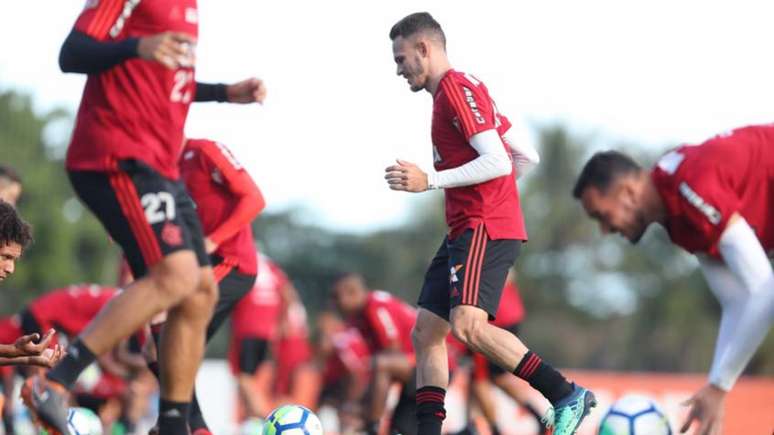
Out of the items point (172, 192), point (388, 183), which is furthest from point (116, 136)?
point (388, 183)

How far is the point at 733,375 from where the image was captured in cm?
542

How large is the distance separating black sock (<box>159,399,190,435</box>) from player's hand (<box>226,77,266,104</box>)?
66.9 inches

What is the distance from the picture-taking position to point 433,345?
6.98 m

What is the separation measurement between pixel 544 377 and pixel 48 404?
274cm

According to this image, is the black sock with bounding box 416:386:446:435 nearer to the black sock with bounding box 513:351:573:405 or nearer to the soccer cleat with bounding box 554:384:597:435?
the black sock with bounding box 513:351:573:405

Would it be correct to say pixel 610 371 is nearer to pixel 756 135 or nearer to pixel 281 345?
pixel 281 345

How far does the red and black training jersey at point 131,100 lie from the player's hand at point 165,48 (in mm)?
187

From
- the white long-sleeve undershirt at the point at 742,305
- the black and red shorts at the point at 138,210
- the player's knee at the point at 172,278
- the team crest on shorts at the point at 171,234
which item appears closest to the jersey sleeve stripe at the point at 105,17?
the black and red shorts at the point at 138,210

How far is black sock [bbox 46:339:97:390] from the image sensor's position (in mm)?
5316

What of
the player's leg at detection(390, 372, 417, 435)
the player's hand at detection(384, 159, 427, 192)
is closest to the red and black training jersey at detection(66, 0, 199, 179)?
the player's hand at detection(384, 159, 427, 192)

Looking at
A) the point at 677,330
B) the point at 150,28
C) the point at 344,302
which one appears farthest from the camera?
the point at 677,330

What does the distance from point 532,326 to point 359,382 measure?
3665 centimetres

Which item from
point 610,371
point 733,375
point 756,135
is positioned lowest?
point 610,371

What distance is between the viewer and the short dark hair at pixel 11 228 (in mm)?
6309
